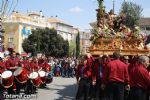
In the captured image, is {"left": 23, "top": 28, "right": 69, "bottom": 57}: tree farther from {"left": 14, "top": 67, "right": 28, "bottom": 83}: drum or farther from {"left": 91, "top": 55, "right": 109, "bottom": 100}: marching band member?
{"left": 91, "top": 55, "right": 109, "bottom": 100}: marching band member

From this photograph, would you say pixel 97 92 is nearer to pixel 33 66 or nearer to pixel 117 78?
pixel 33 66

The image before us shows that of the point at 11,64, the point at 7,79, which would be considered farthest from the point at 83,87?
the point at 11,64

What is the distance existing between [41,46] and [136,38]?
57203 millimetres

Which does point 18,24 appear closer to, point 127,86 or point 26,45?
point 26,45

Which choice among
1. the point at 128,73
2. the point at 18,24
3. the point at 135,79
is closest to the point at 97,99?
the point at 128,73

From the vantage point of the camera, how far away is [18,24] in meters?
86.2

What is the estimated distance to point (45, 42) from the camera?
238 feet

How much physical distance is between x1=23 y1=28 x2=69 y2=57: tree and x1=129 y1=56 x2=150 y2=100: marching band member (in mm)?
60786

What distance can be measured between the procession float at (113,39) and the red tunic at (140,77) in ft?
18.5

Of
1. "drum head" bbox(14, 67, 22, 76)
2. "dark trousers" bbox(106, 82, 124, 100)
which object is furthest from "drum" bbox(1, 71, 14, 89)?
"dark trousers" bbox(106, 82, 124, 100)

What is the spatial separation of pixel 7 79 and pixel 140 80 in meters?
5.51

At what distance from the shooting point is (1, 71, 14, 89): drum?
45.3ft

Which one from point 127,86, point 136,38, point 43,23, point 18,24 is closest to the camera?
point 127,86

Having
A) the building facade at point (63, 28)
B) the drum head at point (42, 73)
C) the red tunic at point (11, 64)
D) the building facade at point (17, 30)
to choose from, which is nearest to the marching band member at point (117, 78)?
the red tunic at point (11, 64)
